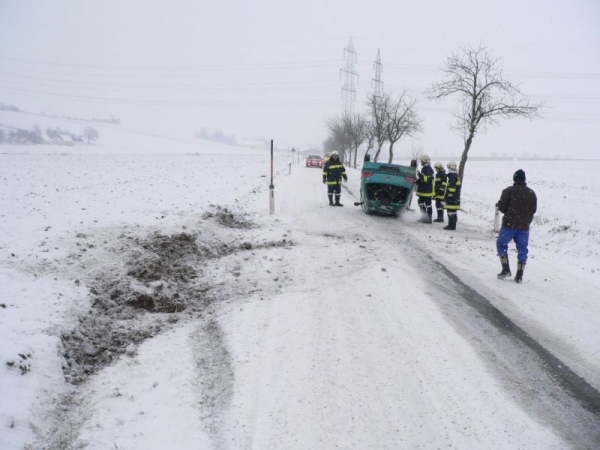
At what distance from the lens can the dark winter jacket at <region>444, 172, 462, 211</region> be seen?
38.4 feet

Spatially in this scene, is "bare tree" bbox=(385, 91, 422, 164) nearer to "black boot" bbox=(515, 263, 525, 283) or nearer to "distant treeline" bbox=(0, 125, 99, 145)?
"black boot" bbox=(515, 263, 525, 283)

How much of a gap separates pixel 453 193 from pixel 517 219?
→ 4.56 m

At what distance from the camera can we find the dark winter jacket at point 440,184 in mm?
12719

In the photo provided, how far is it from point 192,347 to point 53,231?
492 cm

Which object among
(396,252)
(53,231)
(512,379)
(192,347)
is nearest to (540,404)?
(512,379)

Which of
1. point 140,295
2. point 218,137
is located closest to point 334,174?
point 140,295

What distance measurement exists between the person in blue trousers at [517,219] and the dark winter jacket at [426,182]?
538 cm

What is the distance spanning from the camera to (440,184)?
1280 cm

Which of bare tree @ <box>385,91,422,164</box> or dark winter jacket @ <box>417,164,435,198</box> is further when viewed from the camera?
bare tree @ <box>385,91,422,164</box>

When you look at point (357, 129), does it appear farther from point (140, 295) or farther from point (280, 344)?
point (280, 344)

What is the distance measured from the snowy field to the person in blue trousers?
446 mm

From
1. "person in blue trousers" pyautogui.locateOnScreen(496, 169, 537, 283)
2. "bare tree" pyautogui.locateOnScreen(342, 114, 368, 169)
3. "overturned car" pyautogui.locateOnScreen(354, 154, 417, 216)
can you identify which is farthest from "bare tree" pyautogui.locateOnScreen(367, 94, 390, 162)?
"person in blue trousers" pyautogui.locateOnScreen(496, 169, 537, 283)

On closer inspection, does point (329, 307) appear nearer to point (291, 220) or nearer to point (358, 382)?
point (358, 382)

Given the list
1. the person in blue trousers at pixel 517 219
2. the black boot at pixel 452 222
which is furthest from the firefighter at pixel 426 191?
the person in blue trousers at pixel 517 219
